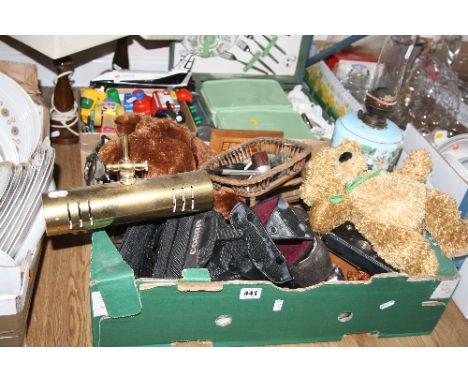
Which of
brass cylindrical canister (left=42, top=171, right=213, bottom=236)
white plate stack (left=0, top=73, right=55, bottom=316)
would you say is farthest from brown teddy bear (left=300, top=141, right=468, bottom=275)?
white plate stack (left=0, top=73, right=55, bottom=316)

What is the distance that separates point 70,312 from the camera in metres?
1.12

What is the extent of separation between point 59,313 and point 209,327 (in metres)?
0.36

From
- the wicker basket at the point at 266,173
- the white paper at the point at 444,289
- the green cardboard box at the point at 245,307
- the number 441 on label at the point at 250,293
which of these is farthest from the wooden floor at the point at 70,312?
the wicker basket at the point at 266,173

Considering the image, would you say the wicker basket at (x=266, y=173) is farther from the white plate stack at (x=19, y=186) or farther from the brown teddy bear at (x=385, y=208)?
the white plate stack at (x=19, y=186)

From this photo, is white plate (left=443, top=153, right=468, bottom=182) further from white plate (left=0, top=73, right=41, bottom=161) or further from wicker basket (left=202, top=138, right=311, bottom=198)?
white plate (left=0, top=73, right=41, bottom=161)

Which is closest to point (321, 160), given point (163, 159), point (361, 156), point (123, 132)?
point (361, 156)

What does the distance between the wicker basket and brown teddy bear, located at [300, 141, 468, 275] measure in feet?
0.14

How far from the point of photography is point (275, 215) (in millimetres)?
1018

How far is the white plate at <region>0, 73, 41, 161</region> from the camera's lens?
1126mm

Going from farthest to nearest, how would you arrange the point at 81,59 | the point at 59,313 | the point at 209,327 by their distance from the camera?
the point at 81,59 < the point at 59,313 < the point at 209,327

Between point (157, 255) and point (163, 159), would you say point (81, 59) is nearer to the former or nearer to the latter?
point (163, 159)

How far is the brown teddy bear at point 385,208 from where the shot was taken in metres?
1.00

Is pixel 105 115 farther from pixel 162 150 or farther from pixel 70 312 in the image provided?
pixel 70 312

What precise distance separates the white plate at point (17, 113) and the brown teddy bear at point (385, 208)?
621 millimetres
